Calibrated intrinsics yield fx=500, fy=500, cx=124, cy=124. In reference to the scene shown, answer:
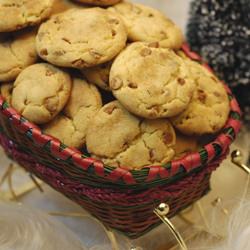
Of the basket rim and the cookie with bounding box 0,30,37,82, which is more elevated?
the cookie with bounding box 0,30,37,82

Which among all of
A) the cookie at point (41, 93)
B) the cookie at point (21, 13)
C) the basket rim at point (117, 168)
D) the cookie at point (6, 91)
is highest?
the cookie at point (21, 13)

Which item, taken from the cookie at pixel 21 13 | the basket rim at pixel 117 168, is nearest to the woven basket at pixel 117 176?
the basket rim at pixel 117 168

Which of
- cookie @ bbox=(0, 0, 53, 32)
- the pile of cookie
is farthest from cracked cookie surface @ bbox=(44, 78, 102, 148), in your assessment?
cookie @ bbox=(0, 0, 53, 32)

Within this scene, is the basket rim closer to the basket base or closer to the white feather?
the basket base

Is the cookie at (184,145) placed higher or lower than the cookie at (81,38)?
lower

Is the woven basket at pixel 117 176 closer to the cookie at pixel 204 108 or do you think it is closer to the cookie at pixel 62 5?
the cookie at pixel 204 108

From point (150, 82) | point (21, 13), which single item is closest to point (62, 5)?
point (21, 13)

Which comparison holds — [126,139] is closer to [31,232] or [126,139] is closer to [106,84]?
[106,84]
